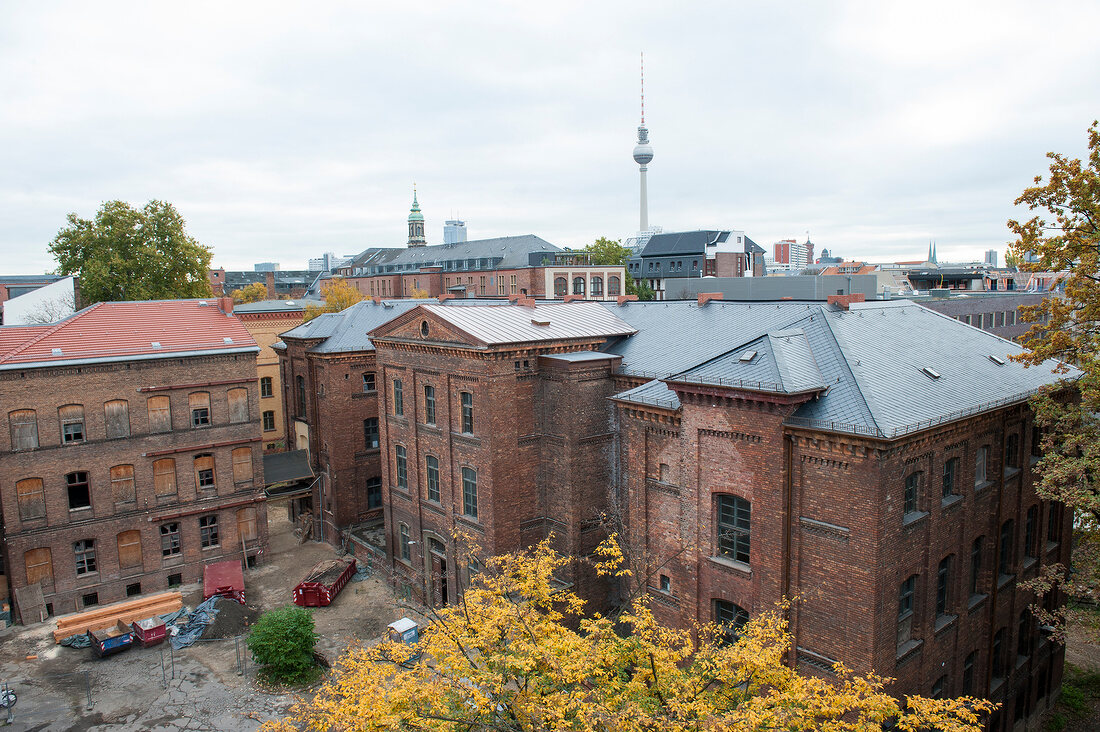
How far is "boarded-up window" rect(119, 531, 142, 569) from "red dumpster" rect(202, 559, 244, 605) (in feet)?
10.4

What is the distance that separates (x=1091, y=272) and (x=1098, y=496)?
253 inches

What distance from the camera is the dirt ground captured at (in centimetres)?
2502

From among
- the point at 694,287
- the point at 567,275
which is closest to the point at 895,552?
the point at 694,287

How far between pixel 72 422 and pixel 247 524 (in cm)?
993

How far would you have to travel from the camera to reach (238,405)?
1474 inches

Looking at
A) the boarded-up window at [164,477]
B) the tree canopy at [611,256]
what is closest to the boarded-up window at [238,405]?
the boarded-up window at [164,477]

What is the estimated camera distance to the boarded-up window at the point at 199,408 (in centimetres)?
3603

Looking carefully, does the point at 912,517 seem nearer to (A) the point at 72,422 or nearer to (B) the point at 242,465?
(B) the point at 242,465

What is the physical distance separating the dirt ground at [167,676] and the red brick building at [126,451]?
2726 mm

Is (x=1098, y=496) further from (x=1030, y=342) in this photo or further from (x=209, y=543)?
(x=209, y=543)

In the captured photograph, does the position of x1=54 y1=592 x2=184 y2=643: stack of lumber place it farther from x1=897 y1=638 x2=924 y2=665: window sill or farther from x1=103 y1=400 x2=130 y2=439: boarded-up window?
x1=897 y1=638 x2=924 y2=665: window sill

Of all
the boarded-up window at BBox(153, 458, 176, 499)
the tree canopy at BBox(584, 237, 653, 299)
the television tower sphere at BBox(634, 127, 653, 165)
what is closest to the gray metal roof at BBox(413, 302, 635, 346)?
the boarded-up window at BBox(153, 458, 176, 499)

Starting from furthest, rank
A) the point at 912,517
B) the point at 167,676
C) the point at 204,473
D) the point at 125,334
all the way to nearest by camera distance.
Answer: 1. the point at 204,473
2. the point at 125,334
3. the point at 167,676
4. the point at 912,517

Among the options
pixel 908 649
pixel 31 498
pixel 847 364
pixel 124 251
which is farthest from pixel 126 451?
pixel 908 649
